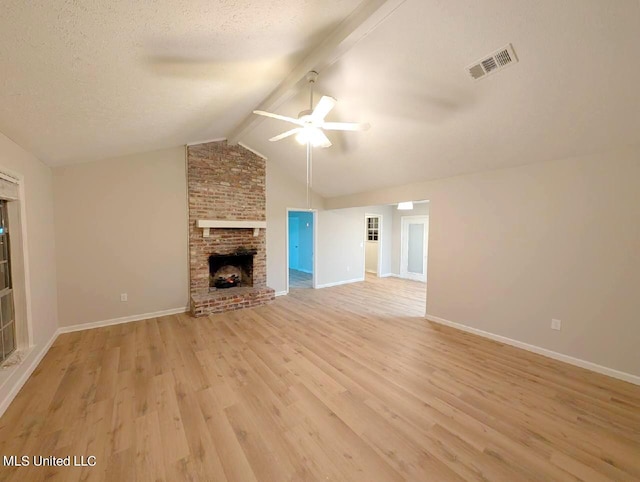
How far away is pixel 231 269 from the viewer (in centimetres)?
540

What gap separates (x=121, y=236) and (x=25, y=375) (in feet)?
6.96

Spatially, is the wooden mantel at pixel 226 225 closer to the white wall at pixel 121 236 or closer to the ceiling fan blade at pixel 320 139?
the white wall at pixel 121 236

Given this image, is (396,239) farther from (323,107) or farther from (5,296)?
(5,296)

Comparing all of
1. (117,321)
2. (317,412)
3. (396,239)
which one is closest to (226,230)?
(117,321)

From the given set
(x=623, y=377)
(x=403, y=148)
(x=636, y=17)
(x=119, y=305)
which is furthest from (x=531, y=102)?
(x=119, y=305)

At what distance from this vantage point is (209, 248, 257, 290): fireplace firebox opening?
200 inches

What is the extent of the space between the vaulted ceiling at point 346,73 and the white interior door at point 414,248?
4.18 metres

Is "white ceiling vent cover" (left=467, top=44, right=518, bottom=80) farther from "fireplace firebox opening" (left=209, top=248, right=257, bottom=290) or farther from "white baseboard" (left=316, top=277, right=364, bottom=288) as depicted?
"white baseboard" (left=316, top=277, right=364, bottom=288)

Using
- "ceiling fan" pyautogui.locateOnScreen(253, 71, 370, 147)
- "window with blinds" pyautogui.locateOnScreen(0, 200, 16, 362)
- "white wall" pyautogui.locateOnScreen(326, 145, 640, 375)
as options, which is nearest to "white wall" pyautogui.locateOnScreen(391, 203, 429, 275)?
"white wall" pyautogui.locateOnScreen(326, 145, 640, 375)

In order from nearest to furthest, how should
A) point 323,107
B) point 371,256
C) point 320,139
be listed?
1. point 323,107
2. point 320,139
3. point 371,256

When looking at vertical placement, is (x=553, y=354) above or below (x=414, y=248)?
below

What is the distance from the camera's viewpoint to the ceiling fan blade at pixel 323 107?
81.0 inches

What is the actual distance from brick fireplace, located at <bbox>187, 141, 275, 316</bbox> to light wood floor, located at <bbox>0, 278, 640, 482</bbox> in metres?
1.33

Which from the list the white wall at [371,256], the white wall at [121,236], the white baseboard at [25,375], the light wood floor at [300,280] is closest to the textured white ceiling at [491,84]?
the white wall at [121,236]
